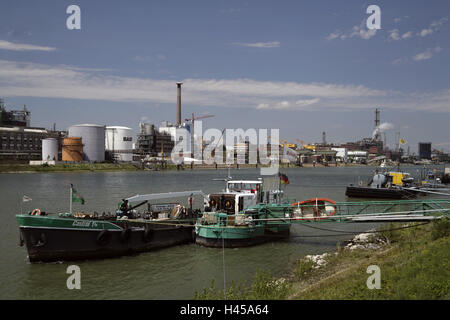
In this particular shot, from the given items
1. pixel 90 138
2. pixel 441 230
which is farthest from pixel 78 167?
pixel 441 230

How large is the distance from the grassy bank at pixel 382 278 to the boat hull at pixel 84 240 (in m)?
7.88

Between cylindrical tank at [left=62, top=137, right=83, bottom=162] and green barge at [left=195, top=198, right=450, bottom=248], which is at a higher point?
cylindrical tank at [left=62, top=137, right=83, bottom=162]

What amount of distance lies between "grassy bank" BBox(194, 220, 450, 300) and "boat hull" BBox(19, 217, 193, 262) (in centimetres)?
788

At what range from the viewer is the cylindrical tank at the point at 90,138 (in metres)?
135

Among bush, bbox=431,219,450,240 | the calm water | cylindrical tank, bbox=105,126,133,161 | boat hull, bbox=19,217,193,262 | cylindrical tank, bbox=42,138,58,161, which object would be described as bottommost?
the calm water

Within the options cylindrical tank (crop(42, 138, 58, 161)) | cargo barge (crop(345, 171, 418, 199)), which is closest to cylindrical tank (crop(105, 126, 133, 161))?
cylindrical tank (crop(42, 138, 58, 161))

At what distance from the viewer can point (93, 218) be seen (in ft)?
71.0

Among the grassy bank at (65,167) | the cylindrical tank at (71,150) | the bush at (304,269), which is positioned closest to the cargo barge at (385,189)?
the bush at (304,269)

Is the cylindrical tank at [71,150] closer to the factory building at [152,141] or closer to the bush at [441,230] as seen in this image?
the factory building at [152,141]

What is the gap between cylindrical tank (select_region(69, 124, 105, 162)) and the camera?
134875 mm

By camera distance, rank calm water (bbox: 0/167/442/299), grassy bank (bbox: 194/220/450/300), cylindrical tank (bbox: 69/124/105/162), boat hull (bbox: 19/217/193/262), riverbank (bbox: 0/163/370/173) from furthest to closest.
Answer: cylindrical tank (bbox: 69/124/105/162), riverbank (bbox: 0/163/370/173), boat hull (bbox: 19/217/193/262), calm water (bbox: 0/167/442/299), grassy bank (bbox: 194/220/450/300)

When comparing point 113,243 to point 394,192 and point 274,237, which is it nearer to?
point 274,237

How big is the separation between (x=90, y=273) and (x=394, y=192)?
47468 millimetres

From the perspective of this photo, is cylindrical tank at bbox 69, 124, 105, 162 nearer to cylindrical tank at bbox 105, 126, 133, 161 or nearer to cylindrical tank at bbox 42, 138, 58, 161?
cylindrical tank at bbox 42, 138, 58, 161
